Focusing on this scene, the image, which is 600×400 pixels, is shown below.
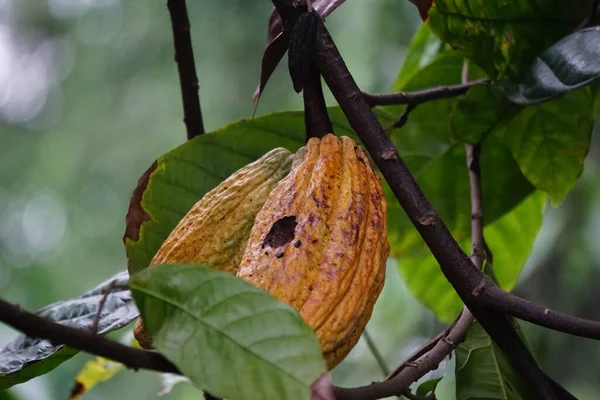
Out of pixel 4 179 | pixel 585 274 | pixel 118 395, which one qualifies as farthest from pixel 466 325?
pixel 4 179

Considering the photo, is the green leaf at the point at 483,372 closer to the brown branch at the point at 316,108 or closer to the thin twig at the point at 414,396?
the thin twig at the point at 414,396

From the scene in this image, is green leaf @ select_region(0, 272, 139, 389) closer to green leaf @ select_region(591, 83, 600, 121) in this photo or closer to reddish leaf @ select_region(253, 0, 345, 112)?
reddish leaf @ select_region(253, 0, 345, 112)

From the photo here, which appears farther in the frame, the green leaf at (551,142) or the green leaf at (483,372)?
the green leaf at (551,142)

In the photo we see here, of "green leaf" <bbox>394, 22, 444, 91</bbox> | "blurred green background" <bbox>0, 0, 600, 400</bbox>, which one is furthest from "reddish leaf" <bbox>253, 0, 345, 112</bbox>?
"blurred green background" <bbox>0, 0, 600, 400</bbox>

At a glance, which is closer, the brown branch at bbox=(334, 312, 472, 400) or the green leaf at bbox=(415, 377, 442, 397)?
the brown branch at bbox=(334, 312, 472, 400)

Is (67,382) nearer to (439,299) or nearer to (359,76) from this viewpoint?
(359,76)

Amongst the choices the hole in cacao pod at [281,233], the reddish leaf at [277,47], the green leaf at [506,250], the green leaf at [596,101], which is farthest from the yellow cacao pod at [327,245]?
the green leaf at [506,250]
